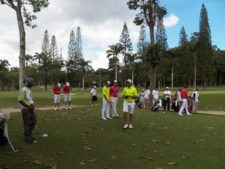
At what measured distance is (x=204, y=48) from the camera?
80812 millimetres

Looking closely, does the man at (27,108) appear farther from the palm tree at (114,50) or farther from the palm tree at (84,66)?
the palm tree at (84,66)

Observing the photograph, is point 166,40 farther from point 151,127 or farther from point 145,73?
point 151,127

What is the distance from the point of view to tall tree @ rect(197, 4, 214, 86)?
3182 inches

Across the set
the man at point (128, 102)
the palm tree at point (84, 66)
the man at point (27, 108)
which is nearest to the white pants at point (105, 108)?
the man at point (128, 102)

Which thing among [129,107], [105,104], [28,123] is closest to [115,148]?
[28,123]

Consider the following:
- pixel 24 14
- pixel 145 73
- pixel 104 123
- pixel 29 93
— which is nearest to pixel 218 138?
pixel 104 123

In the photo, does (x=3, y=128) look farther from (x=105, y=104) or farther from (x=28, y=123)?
(x=105, y=104)

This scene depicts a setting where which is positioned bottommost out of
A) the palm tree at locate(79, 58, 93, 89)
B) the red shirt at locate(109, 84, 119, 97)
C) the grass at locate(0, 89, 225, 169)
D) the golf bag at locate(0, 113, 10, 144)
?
the grass at locate(0, 89, 225, 169)

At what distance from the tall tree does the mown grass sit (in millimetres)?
70077

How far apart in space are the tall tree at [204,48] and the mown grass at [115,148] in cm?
7008

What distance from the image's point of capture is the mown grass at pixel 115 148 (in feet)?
25.5

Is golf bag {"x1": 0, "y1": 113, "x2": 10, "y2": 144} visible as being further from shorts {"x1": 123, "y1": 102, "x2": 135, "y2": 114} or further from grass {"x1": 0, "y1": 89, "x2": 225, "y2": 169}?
shorts {"x1": 123, "y1": 102, "x2": 135, "y2": 114}

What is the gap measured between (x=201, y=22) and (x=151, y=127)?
7463cm

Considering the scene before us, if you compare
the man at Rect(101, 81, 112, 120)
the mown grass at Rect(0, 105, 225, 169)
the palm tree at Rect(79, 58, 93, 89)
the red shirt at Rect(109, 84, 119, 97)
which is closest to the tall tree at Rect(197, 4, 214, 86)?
Result: the palm tree at Rect(79, 58, 93, 89)
